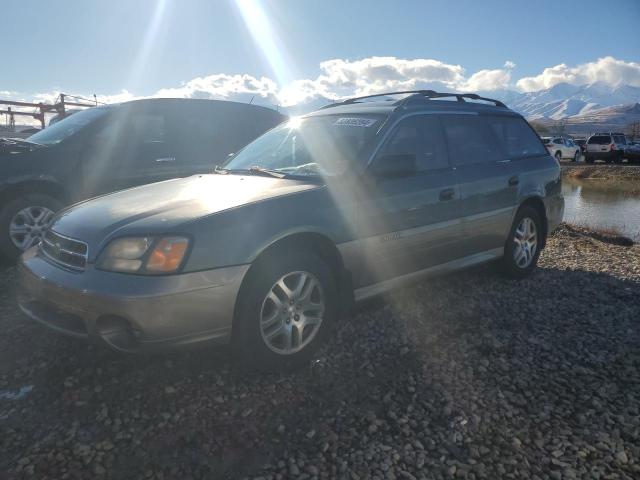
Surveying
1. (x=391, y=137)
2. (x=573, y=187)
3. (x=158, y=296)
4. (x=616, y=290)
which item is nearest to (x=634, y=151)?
(x=573, y=187)

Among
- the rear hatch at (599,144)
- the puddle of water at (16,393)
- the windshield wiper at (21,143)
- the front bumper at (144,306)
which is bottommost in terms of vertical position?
the rear hatch at (599,144)

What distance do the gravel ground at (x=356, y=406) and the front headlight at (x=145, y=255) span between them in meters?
0.73

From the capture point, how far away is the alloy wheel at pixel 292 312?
2.99 metres

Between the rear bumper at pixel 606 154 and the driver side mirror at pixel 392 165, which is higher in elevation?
the driver side mirror at pixel 392 165

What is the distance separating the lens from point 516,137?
5.14 m

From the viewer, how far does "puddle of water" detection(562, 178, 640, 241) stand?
1169cm

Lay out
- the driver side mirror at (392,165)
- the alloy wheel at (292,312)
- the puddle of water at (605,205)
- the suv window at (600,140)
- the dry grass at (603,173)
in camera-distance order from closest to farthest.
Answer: the alloy wheel at (292,312), the driver side mirror at (392,165), the puddle of water at (605,205), the dry grass at (603,173), the suv window at (600,140)

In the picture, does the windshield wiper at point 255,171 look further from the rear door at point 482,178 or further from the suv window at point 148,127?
the suv window at point 148,127

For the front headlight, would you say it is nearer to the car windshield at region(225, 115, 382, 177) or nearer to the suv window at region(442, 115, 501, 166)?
the car windshield at region(225, 115, 382, 177)

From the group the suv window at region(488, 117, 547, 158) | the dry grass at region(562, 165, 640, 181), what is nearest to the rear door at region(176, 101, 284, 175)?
the suv window at region(488, 117, 547, 158)

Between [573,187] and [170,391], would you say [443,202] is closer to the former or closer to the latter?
[170,391]

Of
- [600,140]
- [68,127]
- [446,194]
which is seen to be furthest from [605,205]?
[600,140]

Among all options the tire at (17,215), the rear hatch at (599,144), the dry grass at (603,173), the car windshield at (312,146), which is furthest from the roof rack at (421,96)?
the rear hatch at (599,144)

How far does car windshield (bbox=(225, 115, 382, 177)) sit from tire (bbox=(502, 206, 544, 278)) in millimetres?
2070
